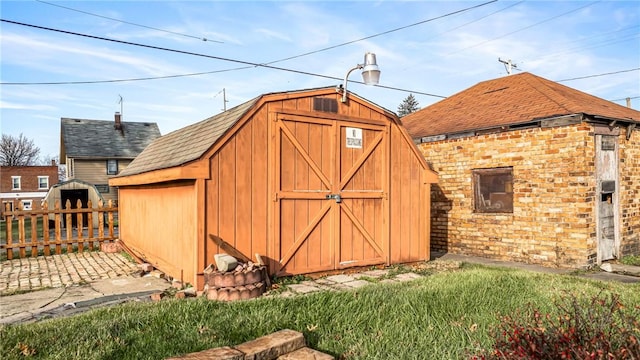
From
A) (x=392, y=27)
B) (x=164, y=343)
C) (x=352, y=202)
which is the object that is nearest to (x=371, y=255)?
(x=352, y=202)

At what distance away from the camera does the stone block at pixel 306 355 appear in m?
3.34

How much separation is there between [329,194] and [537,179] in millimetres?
4886

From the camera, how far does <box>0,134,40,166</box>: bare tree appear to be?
176 feet

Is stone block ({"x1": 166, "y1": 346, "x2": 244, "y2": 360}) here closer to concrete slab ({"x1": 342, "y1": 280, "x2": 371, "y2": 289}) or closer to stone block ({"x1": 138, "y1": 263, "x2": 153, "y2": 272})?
concrete slab ({"x1": 342, "y1": 280, "x2": 371, "y2": 289})

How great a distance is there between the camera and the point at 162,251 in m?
7.93

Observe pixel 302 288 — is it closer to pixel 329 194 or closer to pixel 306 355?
pixel 329 194

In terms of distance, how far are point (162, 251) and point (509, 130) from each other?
7968mm

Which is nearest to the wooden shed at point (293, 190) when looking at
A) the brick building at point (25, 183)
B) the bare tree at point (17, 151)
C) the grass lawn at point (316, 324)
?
the grass lawn at point (316, 324)

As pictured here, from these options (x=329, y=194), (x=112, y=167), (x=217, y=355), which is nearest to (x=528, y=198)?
(x=329, y=194)

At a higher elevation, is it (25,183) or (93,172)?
(93,172)

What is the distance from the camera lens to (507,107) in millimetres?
11016

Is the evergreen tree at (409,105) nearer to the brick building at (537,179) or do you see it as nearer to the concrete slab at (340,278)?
the brick building at (537,179)

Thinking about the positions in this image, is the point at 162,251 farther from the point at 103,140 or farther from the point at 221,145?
the point at 103,140

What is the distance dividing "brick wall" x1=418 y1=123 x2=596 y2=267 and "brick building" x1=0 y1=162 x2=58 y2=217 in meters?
41.8
